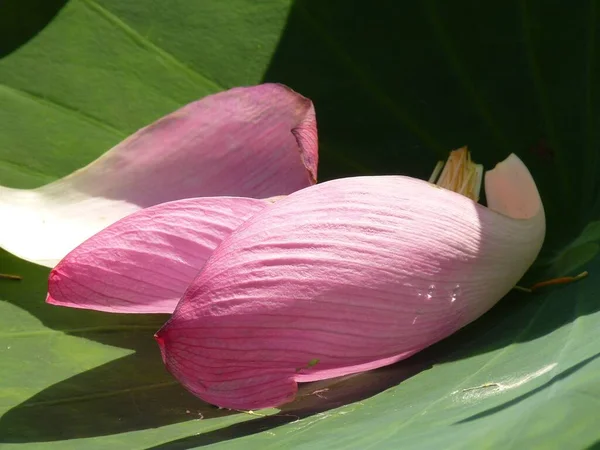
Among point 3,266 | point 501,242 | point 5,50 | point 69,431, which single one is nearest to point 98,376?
point 69,431

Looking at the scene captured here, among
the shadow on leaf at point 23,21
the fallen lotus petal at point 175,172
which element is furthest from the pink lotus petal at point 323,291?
the shadow on leaf at point 23,21

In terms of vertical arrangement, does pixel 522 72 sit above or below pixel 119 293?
above

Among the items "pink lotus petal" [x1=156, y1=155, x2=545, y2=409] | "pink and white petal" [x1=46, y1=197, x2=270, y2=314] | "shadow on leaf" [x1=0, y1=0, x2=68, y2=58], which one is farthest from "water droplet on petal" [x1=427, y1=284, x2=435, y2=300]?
"shadow on leaf" [x1=0, y1=0, x2=68, y2=58]

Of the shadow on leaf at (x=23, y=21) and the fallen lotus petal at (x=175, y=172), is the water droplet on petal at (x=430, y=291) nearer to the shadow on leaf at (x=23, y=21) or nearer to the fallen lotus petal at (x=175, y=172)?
the fallen lotus petal at (x=175, y=172)

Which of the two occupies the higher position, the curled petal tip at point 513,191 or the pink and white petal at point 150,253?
the curled petal tip at point 513,191

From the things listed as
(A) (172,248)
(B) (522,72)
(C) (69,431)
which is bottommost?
(C) (69,431)

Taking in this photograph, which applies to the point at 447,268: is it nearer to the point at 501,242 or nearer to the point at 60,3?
the point at 501,242

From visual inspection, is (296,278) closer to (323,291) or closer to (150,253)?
(323,291)

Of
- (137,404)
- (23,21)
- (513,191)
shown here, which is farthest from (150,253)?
(23,21)
